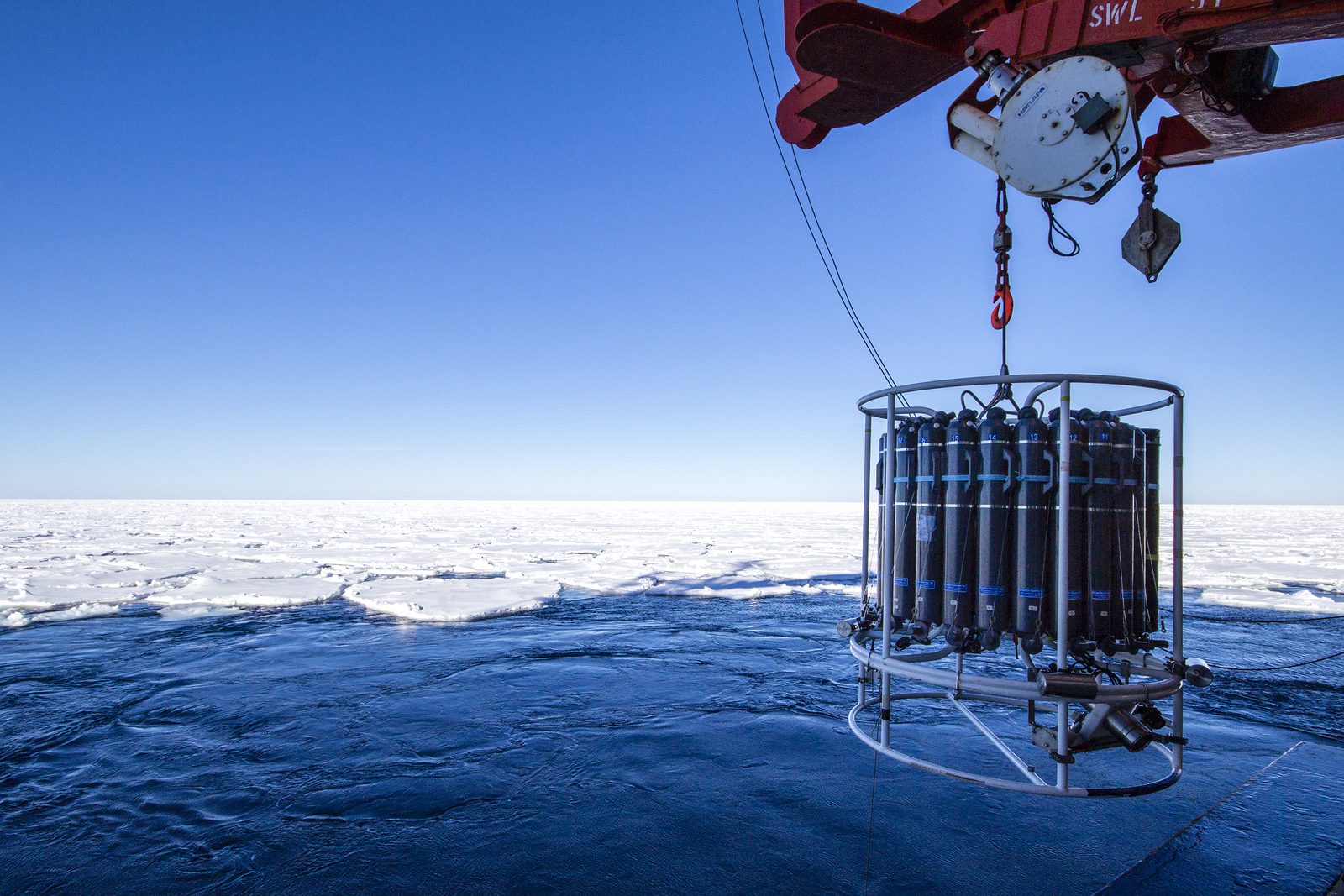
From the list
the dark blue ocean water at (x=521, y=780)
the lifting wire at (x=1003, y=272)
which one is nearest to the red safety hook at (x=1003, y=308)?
the lifting wire at (x=1003, y=272)

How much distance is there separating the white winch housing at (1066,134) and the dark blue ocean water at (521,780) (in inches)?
113

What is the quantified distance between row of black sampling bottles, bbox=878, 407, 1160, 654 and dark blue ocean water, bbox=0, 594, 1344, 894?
1.00m

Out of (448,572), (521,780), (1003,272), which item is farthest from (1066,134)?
(448,572)

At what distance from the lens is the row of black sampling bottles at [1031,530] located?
275cm

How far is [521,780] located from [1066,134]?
158 inches

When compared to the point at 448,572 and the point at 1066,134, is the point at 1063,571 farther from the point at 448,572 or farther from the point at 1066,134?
the point at 448,572

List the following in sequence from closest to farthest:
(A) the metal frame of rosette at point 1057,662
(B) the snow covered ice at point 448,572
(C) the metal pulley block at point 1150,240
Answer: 1. (A) the metal frame of rosette at point 1057,662
2. (C) the metal pulley block at point 1150,240
3. (B) the snow covered ice at point 448,572

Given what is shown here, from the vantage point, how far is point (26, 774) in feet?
12.5

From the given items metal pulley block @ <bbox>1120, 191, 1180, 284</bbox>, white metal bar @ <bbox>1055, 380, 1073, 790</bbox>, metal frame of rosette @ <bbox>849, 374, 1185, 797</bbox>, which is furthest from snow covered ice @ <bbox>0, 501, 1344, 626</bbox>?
metal pulley block @ <bbox>1120, 191, 1180, 284</bbox>

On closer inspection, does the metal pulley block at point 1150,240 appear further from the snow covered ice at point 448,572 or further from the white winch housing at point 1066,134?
the snow covered ice at point 448,572

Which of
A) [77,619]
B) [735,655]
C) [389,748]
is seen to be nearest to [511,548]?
[77,619]

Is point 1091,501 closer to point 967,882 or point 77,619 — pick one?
point 967,882

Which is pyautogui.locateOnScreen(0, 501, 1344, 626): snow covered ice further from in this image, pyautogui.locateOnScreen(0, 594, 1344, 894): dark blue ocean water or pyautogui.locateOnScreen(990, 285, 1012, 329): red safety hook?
pyautogui.locateOnScreen(990, 285, 1012, 329): red safety hook

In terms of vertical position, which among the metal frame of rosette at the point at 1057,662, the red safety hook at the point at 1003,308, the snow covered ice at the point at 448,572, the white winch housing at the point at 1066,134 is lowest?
the snow covered ice at the point at 448,572
